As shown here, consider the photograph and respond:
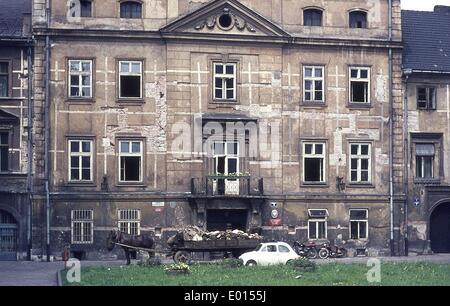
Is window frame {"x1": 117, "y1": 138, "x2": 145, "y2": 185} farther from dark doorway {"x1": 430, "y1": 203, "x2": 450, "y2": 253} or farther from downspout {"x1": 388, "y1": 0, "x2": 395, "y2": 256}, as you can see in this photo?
dark doorway {"x1": 430, "y1": 203, "x2": 450, "y2": 253}

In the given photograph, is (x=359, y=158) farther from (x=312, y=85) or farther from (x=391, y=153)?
(x=312, y=85)

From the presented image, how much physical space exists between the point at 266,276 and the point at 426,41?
23138 millimetres

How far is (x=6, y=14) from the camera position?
44281mm

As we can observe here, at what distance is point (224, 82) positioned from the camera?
141ft

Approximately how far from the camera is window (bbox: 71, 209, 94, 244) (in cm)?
4138

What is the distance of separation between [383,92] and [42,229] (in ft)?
60.1

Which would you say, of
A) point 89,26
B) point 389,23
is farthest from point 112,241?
point 389,23

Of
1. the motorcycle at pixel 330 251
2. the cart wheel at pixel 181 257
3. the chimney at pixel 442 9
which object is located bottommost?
the motorcycle at pixel 330 251

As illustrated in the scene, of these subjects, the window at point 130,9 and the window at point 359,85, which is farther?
the window at point 359,85

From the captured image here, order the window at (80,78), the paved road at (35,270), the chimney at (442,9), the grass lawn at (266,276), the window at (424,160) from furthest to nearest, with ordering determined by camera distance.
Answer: the chimney at (442,9) → the window at (424,160) → the window at (80,78) → the paved road at (35,270) → the grass lawn at (266,276)

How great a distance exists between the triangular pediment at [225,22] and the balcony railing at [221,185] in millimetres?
7094

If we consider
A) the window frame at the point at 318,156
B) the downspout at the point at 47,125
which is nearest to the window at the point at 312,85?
the window frame at the point at 318,156

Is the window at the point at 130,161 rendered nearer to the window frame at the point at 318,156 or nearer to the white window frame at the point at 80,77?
the white window frame at the point at 80,77

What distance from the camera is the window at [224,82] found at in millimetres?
42938
